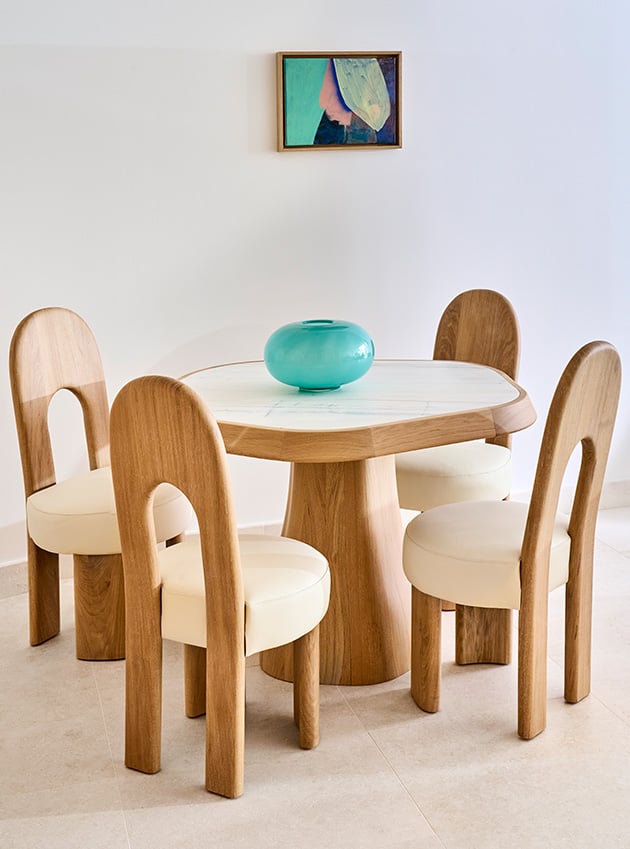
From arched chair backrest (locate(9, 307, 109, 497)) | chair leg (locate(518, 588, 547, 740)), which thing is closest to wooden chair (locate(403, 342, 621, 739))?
chair leg (locate(518, 588, 547, 740))

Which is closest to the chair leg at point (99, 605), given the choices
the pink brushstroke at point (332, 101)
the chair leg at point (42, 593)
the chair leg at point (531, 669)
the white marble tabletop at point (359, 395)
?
the chair leg at point (42, 593)

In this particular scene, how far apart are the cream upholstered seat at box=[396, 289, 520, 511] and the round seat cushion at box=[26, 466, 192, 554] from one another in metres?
0.67

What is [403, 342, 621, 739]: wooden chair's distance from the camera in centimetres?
212

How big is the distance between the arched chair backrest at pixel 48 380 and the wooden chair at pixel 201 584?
2.37 ft

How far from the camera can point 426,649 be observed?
2.37m

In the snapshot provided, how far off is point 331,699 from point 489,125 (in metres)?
2.07

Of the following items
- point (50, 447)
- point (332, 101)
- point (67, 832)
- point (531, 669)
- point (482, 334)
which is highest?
point (332, 101)

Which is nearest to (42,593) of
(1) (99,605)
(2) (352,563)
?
(1) (99,605)

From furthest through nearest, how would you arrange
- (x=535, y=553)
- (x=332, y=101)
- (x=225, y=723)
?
1. (x=332, y=101)
2. (x=535, y=553)
3. (x=225, y=723)

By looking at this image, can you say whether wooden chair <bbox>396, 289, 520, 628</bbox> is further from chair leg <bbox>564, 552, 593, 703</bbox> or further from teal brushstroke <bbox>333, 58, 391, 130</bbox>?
teal brushstroke <bbox>333, 58, 391, 130</bbox>

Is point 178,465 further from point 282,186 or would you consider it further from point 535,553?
point 282,186

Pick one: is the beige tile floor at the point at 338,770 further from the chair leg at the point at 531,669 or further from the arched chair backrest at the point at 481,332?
the arched chair backrest at the point at 481,332

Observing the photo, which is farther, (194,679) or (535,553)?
(194,679)

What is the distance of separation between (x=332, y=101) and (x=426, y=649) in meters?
1.83
